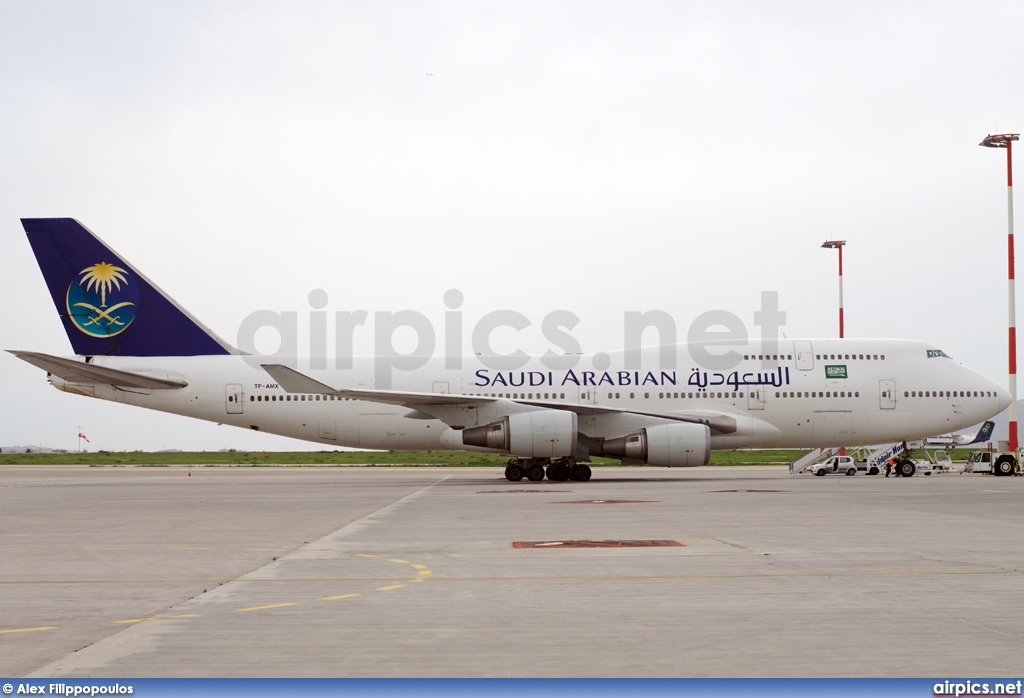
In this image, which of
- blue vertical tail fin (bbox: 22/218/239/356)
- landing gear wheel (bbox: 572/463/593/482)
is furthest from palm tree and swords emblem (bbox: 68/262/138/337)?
landing gear wheel (bbox: 572/463/593/482)

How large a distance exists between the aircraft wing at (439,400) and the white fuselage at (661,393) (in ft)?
0.92

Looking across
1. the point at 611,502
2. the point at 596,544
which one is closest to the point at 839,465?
the point at 611,502

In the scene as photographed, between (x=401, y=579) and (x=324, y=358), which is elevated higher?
(x=324, y=358)

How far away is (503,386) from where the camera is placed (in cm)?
3019

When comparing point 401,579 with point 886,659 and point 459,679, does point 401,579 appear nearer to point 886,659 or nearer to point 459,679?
point 459,679

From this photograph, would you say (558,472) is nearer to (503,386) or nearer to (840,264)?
(503,386)

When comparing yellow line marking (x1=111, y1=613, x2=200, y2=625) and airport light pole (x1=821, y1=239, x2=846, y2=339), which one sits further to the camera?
airport light pole (x1=821, y1=239, x2=846, y2=339)

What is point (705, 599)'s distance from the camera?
775cm

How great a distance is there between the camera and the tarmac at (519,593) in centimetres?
568

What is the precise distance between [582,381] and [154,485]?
44.0 ft

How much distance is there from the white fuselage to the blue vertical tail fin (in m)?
0.65

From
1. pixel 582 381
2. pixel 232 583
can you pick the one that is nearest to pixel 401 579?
pixel 232 583

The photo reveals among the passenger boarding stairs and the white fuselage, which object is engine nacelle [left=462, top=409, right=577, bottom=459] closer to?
the white fuselage

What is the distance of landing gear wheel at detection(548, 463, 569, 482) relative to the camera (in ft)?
96.0
